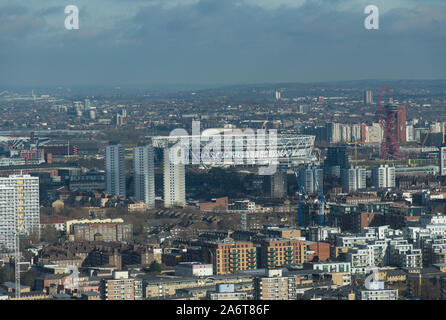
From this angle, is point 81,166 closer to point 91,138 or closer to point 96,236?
point 91,138

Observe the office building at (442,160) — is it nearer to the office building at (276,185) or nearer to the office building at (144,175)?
the office building at (276,185)

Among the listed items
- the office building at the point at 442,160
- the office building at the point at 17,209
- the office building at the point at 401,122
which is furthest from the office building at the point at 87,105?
the office building at the point at 17,209

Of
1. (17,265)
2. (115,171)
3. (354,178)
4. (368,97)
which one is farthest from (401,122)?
(17,265)

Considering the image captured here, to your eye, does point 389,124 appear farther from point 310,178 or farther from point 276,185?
point 276,185

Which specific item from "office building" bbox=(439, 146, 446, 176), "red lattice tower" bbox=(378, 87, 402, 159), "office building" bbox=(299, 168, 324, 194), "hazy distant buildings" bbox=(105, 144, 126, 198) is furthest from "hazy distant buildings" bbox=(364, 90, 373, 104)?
"hazy distant buildings" bbox=(105, 144, 126, 198)

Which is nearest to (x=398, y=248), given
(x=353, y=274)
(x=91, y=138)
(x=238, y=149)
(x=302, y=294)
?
(x=353, y=274)

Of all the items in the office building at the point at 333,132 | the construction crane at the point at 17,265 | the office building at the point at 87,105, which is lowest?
the construction crane at the point at 17,265
